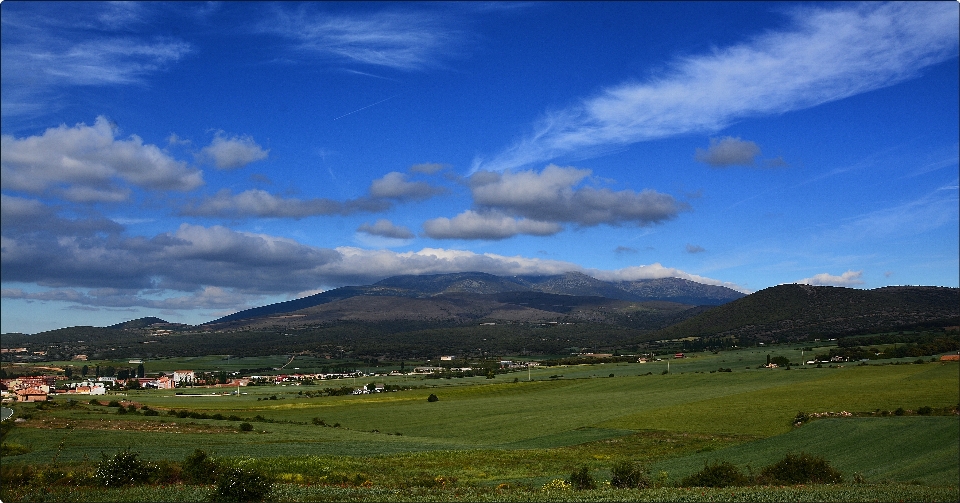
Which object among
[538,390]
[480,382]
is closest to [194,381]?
[480,382]

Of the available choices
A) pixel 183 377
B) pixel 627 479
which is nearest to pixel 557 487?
pixel 627 479

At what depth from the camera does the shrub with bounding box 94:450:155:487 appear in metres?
25.0

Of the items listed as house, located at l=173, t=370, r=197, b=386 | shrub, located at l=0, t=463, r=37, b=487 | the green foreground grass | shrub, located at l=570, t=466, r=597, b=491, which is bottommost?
house, located at l=173, t=370, r=197, b=386

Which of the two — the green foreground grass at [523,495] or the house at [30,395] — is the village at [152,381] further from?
the green foreground grass at [523,495]

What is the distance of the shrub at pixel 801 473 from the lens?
29453mm

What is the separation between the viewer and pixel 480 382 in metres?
120

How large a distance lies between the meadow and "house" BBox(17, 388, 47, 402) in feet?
90.1

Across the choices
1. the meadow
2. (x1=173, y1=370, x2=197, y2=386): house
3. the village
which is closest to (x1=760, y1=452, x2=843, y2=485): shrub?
the meadow

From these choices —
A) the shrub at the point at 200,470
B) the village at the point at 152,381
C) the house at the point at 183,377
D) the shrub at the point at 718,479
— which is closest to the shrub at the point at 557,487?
the shrub at the point at 718,479

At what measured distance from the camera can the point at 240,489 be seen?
21.4 meters

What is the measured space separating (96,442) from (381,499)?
34.7m

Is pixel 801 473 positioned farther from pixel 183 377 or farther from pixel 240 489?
pixel 183 377

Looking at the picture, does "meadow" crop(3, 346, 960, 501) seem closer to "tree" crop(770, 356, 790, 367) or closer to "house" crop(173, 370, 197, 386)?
"tree" crop(770, 356, 790, 367)

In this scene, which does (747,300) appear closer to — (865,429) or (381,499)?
(865,429)
